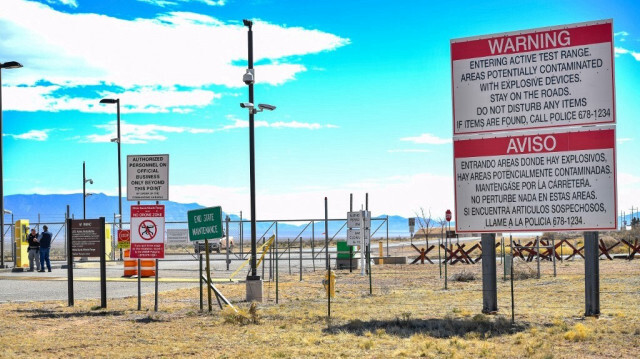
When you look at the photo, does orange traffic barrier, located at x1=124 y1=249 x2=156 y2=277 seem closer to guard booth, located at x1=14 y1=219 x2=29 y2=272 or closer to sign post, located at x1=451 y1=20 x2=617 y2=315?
guard booth, located at x1=14 y1=219 x2=29 y2=272

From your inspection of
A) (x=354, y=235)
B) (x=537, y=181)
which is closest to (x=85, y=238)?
(x=537, y=181)

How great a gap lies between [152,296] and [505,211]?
9.74 meters

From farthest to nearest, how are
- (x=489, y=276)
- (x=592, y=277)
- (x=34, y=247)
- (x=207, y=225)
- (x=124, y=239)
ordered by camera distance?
(x=34, y=247) < (x=124, y=239) < (x=207, y=225) < (x=489, y=276) < (x=592, y=277)

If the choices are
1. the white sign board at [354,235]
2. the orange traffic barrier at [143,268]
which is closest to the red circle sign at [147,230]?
the orange traffic barrier at [143,268]

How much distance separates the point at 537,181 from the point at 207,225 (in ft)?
21.9

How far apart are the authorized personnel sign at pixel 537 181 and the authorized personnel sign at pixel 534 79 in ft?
0.89

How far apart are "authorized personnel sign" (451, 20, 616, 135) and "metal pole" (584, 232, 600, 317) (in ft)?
7.32

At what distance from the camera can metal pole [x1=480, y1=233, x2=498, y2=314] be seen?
45.5 feet

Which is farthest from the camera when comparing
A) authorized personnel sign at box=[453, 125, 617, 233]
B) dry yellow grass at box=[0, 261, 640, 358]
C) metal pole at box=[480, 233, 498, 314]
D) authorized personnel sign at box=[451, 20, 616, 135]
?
metal pole at box=[480, 233, 498, 314]

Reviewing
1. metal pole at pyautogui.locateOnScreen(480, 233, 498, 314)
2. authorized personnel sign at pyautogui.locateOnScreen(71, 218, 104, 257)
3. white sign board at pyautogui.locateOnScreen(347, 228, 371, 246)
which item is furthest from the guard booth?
metal pole at pyautogui.locateOnScreen(480, 233, 498, 314)

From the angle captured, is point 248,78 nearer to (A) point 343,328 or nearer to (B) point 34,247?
(A) point 343,328

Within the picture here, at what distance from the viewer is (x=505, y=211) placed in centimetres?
1351

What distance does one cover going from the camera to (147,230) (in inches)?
613

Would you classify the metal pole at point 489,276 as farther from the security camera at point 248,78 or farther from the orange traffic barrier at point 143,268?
the orange traffic barrier at point 143,268
